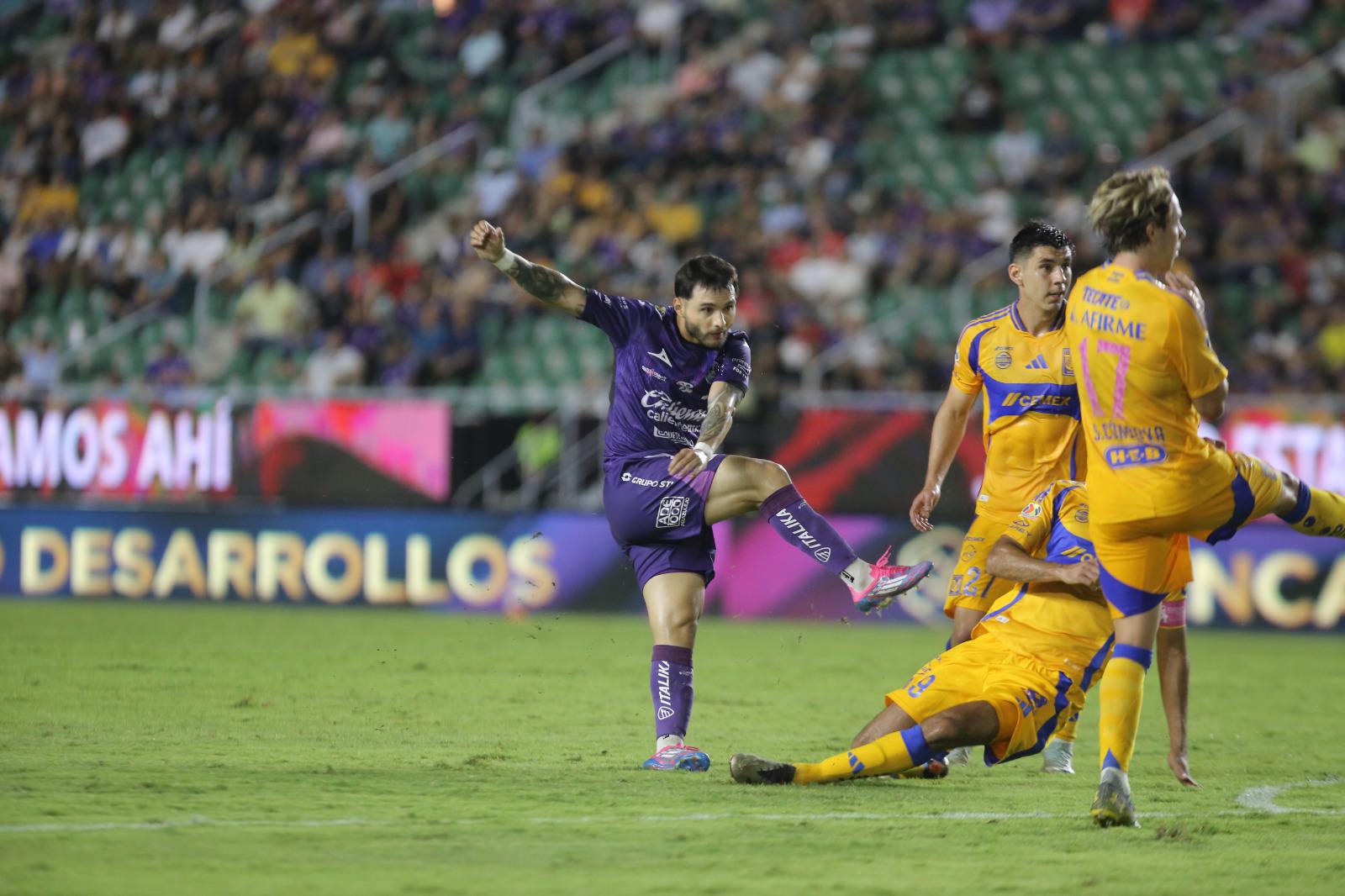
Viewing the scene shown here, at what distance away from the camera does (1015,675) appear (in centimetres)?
678

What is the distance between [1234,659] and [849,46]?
1122 centimetres

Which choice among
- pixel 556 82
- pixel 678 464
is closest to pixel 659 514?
pixel 678 464

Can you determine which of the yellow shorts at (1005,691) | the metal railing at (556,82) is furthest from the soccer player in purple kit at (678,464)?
the metal railing at (556,82)

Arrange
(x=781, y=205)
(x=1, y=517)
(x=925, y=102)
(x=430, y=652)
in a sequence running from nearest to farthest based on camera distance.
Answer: (x=430, y=652)
(x=1, y=517)
(x=781, y=205)
(x=925, y=102)

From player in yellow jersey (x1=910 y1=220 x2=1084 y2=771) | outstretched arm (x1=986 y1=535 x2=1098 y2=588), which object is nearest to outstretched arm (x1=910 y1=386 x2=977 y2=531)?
player in yellow jersey (x1=910 y1=220 x2=1084 y2=771)

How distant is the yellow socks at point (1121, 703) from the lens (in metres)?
6.08

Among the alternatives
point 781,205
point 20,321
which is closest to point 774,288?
point 781,205

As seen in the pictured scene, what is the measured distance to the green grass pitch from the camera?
5.21 metres

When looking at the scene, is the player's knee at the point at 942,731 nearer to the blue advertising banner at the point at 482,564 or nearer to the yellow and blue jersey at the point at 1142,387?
the yellow and blue jersey at the point at 1142,387

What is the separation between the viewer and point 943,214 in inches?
763

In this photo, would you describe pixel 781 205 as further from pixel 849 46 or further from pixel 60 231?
pixel 60 231

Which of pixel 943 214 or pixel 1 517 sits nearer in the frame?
pixel 1 517

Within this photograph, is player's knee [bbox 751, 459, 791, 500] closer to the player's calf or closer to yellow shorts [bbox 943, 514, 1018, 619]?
yellow shorts [bbox 943, 514, 1018, 619]

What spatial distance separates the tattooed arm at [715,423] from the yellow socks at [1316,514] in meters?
2.31
